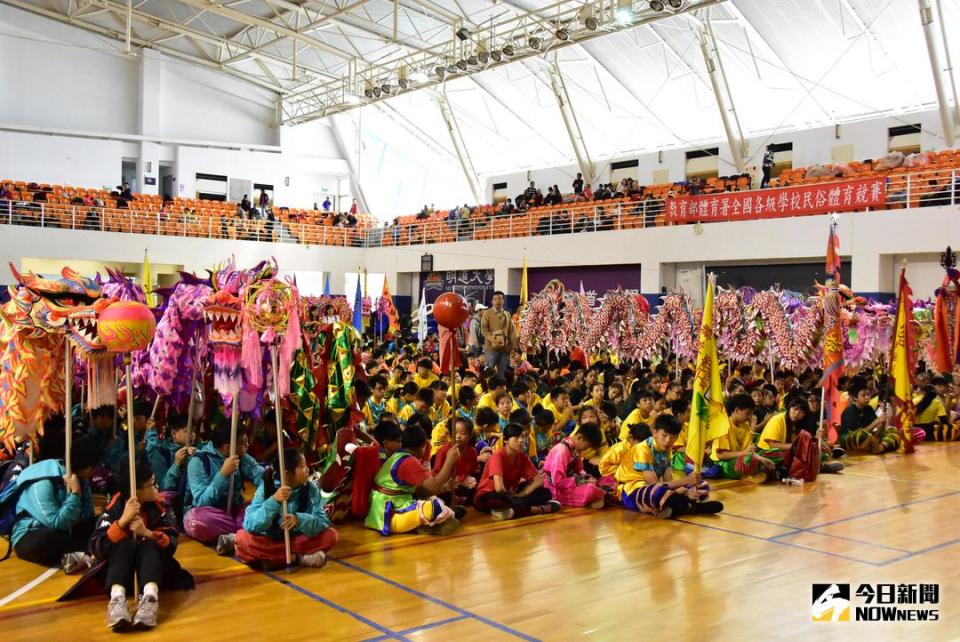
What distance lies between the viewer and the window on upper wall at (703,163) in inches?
853

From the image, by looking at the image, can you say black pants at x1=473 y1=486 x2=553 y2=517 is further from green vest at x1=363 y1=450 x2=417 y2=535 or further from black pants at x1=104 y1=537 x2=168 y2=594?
black pants at x1=104 y1=537 x2=168 y2=594

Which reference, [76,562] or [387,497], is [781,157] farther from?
[76,562]

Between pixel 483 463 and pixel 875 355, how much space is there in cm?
690

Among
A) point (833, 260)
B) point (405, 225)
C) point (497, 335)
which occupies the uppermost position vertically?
point (405, 225)

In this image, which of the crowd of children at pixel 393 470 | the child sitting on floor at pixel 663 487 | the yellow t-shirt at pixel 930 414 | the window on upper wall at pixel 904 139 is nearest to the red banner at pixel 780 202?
the window on upper wall at pixel 904 139

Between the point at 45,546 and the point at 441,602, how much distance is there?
2.20 m

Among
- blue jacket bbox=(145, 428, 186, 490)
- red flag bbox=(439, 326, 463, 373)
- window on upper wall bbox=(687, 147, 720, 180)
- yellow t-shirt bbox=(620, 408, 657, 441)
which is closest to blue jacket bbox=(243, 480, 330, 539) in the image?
blue jacket bbox=(145, 428, 186, 490)

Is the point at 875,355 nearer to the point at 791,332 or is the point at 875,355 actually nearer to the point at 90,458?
the point at 791,332

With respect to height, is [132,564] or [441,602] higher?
[132,564]

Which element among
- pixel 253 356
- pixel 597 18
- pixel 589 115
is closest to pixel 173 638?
pixel 253 356

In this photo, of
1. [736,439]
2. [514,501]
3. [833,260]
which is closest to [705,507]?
[514,501]

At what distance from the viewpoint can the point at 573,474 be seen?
7.12m

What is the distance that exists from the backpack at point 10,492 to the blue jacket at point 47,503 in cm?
5

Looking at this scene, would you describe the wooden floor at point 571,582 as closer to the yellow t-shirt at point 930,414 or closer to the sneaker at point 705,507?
the sneaker at point 705,507
